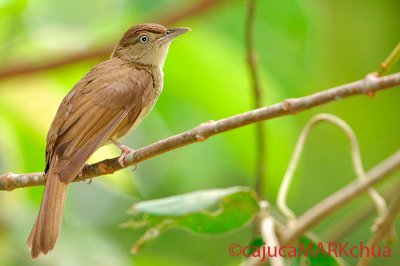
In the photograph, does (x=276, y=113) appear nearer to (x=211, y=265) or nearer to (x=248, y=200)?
(x=248, y=200)

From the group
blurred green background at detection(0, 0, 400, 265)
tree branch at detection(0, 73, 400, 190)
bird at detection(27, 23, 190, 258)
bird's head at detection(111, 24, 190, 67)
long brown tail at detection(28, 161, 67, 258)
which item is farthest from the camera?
blurred green background at detection(0, 0, 400, 265)

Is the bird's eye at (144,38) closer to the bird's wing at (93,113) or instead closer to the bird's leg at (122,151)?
the bird's wing at (93,113)

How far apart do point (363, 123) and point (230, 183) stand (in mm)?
1145

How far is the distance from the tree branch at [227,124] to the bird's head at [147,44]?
4.20ft

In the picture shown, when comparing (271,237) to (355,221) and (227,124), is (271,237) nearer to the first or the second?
(227,124)

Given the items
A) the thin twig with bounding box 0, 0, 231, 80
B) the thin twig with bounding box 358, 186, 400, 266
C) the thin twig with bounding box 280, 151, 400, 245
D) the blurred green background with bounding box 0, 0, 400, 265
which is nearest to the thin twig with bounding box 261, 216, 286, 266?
the thin twig with bounding box 280, 151, 400, 245

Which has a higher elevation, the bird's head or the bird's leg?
the bird's head

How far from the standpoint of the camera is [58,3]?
616cm

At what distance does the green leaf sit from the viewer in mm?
4137

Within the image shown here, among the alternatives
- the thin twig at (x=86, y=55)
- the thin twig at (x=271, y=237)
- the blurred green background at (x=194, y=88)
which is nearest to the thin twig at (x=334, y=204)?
the thin twig at (x=271, y=237)

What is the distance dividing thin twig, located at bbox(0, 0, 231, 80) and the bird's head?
3.8 inches

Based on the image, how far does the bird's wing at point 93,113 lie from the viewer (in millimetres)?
4254

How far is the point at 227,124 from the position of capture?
3.34m

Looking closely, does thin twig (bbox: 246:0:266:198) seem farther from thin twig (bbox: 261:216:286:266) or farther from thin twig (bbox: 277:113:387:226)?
thin twig (bbox: 261:216:286:266)
